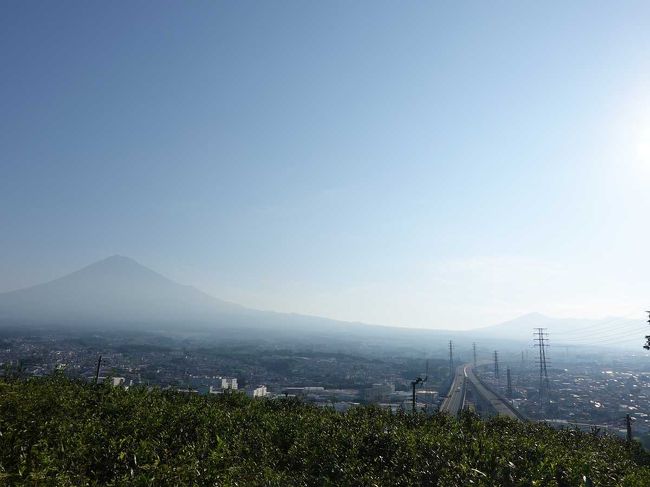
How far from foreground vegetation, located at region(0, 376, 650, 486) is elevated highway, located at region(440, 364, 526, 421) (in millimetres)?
35971

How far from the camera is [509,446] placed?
30.3 ft

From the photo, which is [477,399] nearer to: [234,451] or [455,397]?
[455,397]

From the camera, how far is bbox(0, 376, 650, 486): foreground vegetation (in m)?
6.09

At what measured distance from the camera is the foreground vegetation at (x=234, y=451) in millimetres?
6090

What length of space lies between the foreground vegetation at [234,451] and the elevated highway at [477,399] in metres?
36.0

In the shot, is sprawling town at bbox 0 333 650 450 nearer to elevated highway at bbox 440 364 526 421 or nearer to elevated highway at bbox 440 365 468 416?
elevated highway at bbox 440 365 468 416

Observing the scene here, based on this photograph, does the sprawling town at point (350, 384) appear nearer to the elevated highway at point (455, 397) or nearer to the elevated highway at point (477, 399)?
the elevated highway at point (455, 397)

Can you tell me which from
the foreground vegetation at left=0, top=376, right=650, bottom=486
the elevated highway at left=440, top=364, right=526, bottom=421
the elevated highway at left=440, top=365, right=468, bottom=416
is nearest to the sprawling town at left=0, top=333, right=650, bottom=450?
the elevated highway at left=440, top=365, right=468, bottom=416

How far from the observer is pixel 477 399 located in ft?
195

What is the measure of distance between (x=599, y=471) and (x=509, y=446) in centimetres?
182

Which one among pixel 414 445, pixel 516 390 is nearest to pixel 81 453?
pixel 414 445

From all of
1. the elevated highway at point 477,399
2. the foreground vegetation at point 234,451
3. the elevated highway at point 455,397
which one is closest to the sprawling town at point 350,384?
the elevated highway at point 455,397

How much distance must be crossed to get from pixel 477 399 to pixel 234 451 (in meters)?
60.0

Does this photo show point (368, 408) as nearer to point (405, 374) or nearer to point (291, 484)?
point (291, 484)
